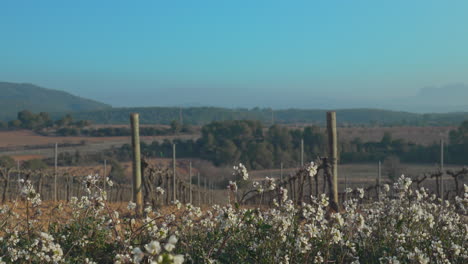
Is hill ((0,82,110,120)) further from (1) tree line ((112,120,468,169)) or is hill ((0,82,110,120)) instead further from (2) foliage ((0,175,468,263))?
(2) foliage ((0,175,468,263))

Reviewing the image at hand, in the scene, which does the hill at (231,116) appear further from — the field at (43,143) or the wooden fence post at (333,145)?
the wooden fence post at (333,145)

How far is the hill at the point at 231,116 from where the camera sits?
270 ft

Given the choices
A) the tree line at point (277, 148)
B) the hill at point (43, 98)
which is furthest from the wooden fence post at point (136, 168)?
the hill at point (43, 98)

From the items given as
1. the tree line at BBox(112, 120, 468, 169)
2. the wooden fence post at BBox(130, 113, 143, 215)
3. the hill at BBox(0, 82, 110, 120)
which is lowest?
the tree line at BBox(112, 120, 468, 169)

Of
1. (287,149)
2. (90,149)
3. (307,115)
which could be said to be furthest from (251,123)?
(307,115)

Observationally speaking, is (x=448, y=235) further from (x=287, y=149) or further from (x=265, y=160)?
(x=287, y=149)

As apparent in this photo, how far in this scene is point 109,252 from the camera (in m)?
4.25

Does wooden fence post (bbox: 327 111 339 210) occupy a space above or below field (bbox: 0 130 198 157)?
above

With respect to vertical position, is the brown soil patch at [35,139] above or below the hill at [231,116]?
below

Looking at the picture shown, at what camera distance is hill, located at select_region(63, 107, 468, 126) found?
8231cm

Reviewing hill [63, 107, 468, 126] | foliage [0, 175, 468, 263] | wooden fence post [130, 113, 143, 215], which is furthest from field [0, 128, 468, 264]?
hill [63, 107, 468, 126]

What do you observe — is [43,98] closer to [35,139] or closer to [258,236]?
[35,139]

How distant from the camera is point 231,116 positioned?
92.6 metres

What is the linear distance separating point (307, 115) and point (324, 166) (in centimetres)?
11095
